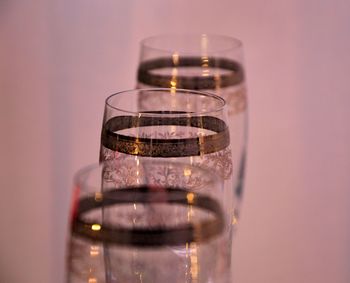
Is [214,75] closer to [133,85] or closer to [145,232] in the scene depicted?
[133,85]

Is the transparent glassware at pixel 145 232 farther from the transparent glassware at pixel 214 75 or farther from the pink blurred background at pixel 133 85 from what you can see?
the pink blurred background at pixel 133 85

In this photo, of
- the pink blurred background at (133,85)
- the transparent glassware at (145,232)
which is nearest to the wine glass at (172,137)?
the transparent glassware at (145,232)

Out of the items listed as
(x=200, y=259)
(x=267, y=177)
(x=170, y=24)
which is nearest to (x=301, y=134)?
(x=267, y=177)

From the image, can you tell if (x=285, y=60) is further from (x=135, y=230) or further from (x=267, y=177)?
(x=135, y=230)

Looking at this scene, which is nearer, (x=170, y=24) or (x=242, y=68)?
(x=242, y=68)

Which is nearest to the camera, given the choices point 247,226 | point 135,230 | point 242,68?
point 135,230
